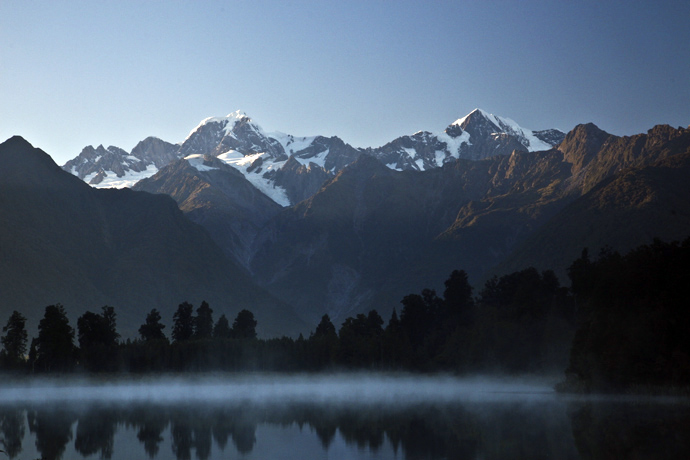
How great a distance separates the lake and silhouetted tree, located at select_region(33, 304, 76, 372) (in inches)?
1655

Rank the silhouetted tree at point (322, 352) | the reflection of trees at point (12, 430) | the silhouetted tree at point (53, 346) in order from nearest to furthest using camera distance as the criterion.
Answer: the reflection of trees at point (12, 430) < the silhouetted tree at point (53, 346) < the silhouetted tree at point (322, 352)

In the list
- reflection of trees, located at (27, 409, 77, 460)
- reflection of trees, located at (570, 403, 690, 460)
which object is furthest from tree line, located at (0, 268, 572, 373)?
reflection of trees, located at (570, 403, 690, 460)

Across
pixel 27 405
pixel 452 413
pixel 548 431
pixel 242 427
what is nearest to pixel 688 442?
pixel 548 431

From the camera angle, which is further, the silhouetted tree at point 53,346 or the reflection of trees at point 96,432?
the silhouetted tree at point 53,346

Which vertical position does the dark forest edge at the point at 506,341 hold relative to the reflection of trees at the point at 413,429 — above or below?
above

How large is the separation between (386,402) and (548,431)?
139 ft

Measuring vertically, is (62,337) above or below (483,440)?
above

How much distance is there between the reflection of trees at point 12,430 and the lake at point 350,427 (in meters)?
0.09

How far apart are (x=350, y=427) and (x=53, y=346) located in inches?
4136

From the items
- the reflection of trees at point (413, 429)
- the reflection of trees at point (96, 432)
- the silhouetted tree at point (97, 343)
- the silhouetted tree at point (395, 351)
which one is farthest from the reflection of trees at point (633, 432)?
the silhouetted tree at point (97, 343)

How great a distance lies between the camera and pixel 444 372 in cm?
17325

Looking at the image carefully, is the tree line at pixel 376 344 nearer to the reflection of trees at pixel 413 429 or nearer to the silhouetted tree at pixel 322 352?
the silhouetted tree at pixel 322 352

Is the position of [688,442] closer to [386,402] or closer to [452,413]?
[452,413]

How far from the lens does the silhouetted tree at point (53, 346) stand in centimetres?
16062
